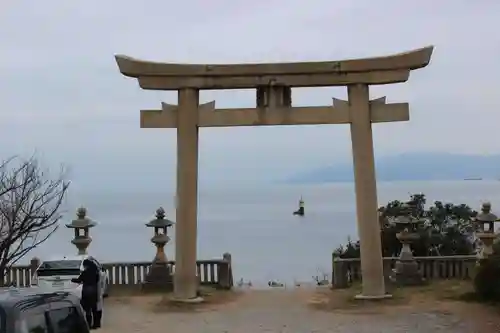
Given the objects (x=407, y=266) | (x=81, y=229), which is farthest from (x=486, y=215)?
(x=81, y=229)

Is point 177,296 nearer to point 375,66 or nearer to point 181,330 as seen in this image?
point 181,330

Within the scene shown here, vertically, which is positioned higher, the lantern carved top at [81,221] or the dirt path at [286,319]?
the lantern carved top at [81,221]

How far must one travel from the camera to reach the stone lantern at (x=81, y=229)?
19781mm

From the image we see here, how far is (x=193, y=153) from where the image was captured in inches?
671

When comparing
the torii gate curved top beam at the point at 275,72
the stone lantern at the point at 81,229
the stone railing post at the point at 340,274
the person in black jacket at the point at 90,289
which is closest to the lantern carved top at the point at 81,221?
the stone lantern at the point at 81,229

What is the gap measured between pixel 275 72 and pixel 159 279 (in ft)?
19.5

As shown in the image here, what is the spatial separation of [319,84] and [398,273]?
5.19 meters

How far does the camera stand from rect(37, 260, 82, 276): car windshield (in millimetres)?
16469

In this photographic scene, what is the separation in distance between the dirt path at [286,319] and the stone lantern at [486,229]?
2549mm

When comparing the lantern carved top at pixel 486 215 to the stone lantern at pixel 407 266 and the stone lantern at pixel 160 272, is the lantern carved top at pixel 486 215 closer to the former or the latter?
the stone lantern at pixel 407 266

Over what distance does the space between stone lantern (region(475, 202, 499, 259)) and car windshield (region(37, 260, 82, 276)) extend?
29.5 feet

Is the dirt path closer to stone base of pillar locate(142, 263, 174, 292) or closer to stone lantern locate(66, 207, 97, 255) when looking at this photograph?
stone base of pillar locate(142, 263, 174, 292)

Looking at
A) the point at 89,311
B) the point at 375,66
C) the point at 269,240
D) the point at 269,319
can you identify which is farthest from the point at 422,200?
the point at 269,240

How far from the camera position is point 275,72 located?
1697 centimetres
